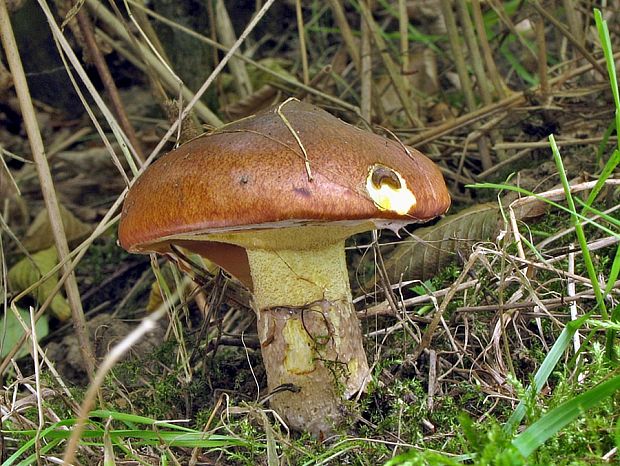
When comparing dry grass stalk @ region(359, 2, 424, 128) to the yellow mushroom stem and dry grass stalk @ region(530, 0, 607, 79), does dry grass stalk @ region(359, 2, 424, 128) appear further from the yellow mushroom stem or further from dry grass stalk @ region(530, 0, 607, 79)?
the yellow mushroom stem

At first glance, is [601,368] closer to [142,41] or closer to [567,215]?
[567,215]

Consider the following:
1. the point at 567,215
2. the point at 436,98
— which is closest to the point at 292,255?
the point at 567,215

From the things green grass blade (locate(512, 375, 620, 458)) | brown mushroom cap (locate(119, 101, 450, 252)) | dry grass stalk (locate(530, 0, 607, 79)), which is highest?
brown mushroom cap (locate(119, 101, 450, 252))

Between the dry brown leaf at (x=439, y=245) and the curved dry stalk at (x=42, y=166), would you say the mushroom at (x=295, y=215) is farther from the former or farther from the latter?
the dry brown leaf at (x=439, y=245)

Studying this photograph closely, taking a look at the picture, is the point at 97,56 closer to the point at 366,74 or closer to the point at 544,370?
the point at 366,74

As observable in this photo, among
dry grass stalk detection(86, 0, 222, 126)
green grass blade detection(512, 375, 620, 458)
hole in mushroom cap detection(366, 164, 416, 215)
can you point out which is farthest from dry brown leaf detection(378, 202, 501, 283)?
green grass blade detection(512, 375, 620, 458)

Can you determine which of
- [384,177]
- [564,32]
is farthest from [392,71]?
[384,177]

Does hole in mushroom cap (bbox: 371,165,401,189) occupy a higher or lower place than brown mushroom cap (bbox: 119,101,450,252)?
lower
